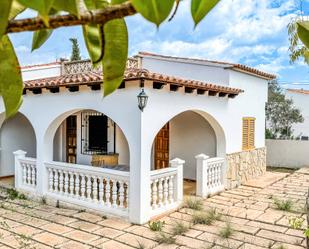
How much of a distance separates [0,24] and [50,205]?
9797 mm

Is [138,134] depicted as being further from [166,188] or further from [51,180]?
[51,180]

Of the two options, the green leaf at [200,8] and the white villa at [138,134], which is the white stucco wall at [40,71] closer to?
the white villa at [138,134]

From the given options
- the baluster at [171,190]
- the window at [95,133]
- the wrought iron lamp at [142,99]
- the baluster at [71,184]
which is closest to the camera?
the wrought iron lamp at [142,99]

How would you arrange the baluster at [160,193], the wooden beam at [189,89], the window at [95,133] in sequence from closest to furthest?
the baluster at [160,193]
the wooden beam at [189,89]
the window at [95,133]

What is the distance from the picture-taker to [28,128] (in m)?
13.8

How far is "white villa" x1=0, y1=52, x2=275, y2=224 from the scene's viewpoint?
7.95 meters

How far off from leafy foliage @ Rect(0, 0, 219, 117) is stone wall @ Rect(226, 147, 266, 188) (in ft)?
36.2

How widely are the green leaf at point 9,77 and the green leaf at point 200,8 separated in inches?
13.0

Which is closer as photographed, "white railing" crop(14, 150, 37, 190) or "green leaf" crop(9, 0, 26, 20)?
"green leaf" crop(9, 0, 26, 20)

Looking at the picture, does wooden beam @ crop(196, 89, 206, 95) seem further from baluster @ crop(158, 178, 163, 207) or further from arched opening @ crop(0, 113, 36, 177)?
arched opening @ crop(0, 113, 36, 177)

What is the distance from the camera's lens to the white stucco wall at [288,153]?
54.9 feet

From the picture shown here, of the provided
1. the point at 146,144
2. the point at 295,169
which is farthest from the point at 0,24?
the point at 295,169

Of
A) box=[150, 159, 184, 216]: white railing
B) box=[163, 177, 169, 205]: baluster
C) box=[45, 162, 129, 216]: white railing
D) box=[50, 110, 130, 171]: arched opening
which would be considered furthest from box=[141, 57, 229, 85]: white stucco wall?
box=[45, 162, 129, 216]: white railing

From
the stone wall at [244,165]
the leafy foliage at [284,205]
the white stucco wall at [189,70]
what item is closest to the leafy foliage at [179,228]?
the leafy foliage at [284,205]
